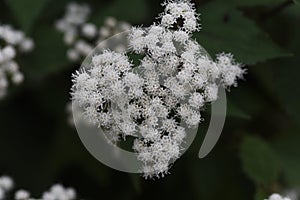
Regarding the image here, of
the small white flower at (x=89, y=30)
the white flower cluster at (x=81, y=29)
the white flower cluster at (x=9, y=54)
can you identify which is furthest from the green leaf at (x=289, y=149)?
the white flower cluster at (x=9, y=54)

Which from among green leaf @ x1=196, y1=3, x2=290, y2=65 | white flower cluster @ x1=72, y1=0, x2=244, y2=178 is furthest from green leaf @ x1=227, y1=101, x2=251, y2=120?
green leaf @ x1=196, y1=3, x2=290, y2=65

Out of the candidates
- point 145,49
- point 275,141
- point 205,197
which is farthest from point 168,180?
point 145,49

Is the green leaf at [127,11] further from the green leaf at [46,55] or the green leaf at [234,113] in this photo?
the green leaf at [234,113]

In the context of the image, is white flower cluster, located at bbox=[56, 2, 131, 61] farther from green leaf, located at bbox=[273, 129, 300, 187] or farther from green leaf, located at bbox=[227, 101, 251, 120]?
green leaf, located at bbox=[273, 129, 300, 187]

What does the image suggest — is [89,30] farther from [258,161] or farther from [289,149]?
[289,149]

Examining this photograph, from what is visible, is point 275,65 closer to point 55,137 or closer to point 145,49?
point 145,49

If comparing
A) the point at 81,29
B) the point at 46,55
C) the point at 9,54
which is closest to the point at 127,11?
the point at 81,29
